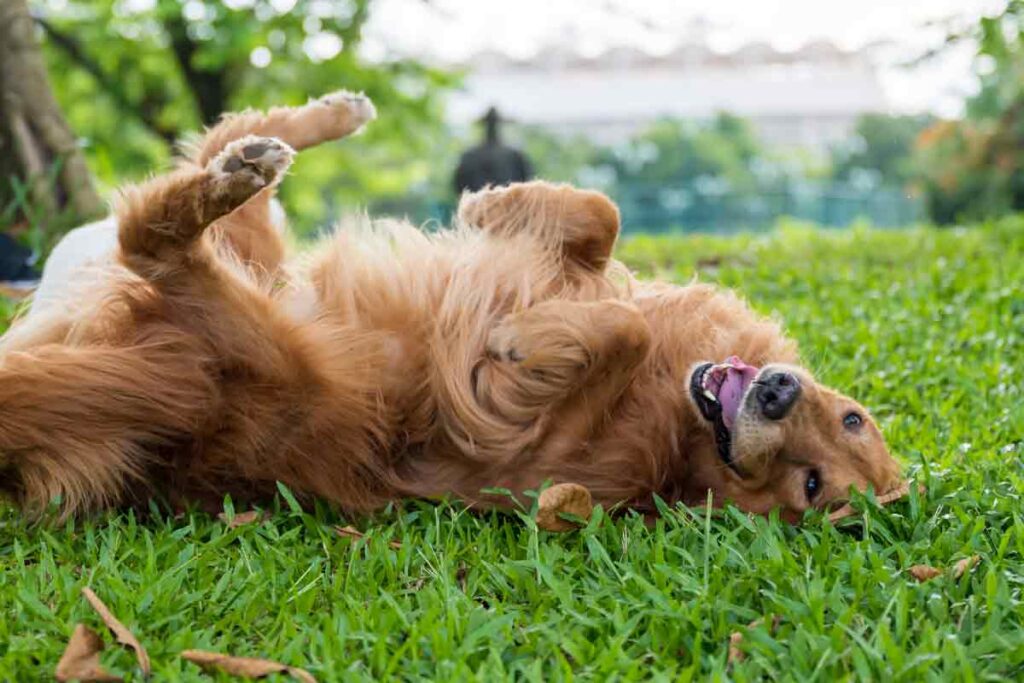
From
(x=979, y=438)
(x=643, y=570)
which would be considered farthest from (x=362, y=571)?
(x=979, y=438)

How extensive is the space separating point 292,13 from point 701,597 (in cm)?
1313


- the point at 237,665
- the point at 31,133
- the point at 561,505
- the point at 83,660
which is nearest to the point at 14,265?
the point at 31,133

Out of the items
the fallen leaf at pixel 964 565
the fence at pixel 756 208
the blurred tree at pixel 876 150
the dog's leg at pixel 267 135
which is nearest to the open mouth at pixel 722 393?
the fallen leaf at pixel 964 565

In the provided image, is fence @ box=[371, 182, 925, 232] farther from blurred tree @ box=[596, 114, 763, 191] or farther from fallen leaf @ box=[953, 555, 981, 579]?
fallen leaf @ box=[953, 555, 981, 579]

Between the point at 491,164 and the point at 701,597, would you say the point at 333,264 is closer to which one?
the point at 701,597

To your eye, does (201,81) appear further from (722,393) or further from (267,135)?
(722,393)

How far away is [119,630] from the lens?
2.18 meters

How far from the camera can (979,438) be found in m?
3.45

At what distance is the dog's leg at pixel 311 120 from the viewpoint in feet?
13.7

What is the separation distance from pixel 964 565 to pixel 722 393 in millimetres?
841

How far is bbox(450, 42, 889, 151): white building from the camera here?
2940 inches

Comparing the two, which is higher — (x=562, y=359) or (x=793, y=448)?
(x=562, y=359)

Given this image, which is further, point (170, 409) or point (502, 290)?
point (502, 290)

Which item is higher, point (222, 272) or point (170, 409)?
point (222, 272)
